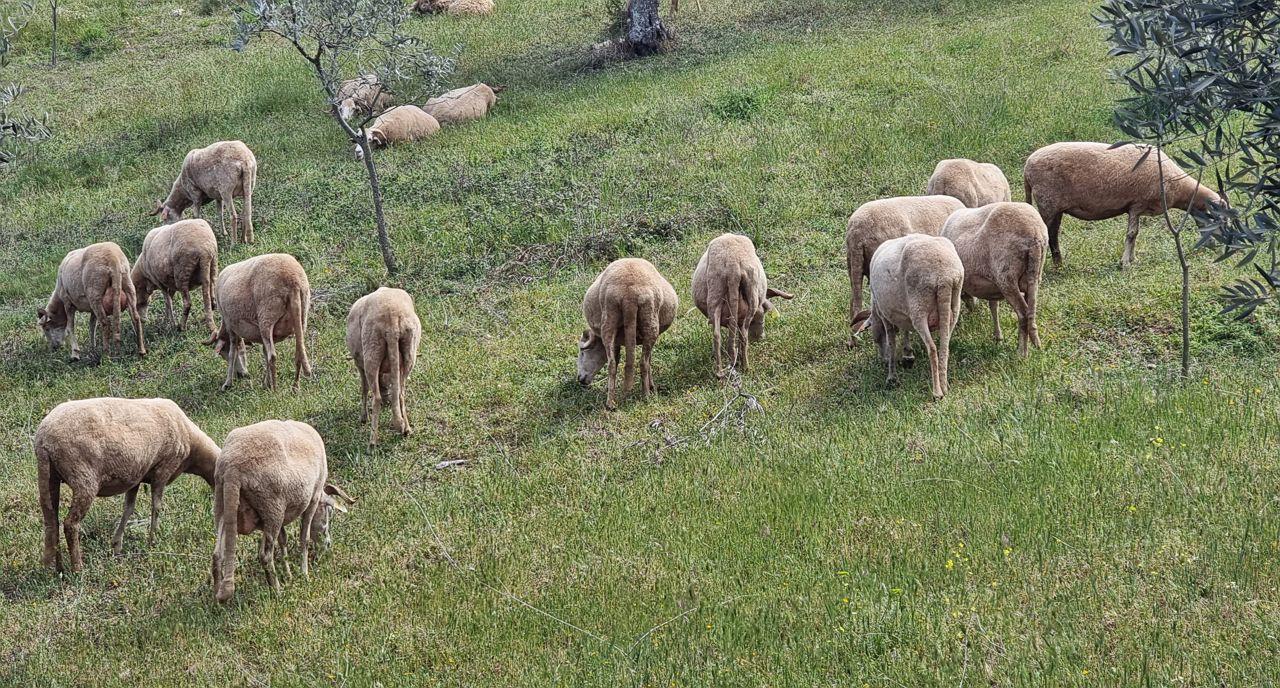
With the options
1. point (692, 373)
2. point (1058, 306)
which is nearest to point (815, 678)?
point (692, 373)

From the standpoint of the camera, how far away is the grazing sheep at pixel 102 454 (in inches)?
416

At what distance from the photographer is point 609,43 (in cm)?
2811

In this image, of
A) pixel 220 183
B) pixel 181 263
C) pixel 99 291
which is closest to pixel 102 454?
pixel 181 263

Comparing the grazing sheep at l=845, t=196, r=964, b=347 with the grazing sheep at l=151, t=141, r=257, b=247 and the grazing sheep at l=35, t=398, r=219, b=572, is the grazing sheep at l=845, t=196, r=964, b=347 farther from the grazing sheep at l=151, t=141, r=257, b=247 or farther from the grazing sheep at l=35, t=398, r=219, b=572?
the grazing sheep at l=151, t=141, r=257, b=247

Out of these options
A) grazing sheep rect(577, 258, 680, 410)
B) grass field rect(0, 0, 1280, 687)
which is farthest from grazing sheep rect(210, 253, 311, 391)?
grazing sheep rect(577, 258, 680, 410)

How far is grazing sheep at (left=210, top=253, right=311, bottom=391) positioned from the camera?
14.4 m

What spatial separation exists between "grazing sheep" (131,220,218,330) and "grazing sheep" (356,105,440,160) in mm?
6760

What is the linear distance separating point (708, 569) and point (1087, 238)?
Answer: 9429mm

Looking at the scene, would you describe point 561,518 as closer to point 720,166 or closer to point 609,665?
point 609,665

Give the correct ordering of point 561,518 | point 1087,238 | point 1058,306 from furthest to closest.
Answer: point 1087,238 → point 1058,306 → point 561,518

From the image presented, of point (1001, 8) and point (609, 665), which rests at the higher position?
point (1001, 8)

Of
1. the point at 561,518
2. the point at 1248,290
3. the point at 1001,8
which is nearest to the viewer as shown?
the point at 1248,290

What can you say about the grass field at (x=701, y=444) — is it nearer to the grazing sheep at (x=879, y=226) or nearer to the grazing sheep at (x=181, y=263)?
the grazing sheep at (x=879, y=226)

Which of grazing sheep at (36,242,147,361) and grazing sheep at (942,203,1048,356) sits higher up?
grazing sheep at (942,203,1048,356)
